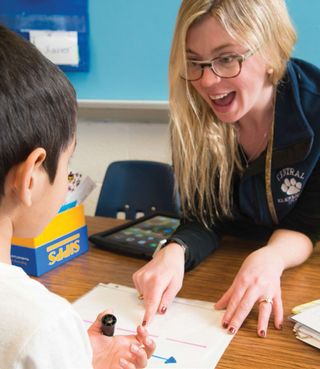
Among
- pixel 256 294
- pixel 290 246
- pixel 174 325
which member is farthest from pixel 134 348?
pixel 290 246

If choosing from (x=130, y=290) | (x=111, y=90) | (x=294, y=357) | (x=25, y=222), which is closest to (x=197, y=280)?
(x=130, y=290)

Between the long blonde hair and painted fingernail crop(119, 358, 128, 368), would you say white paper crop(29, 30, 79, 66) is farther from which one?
painted fingernail crop(119, 358, 128, 368)

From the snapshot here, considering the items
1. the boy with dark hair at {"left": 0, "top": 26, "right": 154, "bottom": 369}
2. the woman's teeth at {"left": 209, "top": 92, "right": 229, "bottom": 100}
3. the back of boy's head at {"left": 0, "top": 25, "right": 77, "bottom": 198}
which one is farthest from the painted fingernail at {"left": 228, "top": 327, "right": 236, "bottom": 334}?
the woman's teeth at {"left": 209, "top": 92, "right": 229, "bottom": 100}

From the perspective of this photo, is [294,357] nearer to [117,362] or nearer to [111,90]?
[117,362]

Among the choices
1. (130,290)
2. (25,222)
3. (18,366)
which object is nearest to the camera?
(18,366)

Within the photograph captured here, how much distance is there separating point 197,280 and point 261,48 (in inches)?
22.1

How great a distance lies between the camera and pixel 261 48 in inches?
45.8

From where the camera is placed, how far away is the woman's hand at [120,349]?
2.52 feet

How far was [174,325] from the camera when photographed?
922 mm

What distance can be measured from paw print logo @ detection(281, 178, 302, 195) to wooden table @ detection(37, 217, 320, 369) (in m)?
0.17

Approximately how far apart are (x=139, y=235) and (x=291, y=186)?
426 mm

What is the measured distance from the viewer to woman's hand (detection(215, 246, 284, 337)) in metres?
0.91

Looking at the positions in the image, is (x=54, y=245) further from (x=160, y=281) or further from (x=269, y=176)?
(x=269, y=176)

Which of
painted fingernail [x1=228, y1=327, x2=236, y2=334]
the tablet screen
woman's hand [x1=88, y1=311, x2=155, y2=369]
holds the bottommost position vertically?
the tablet screen
